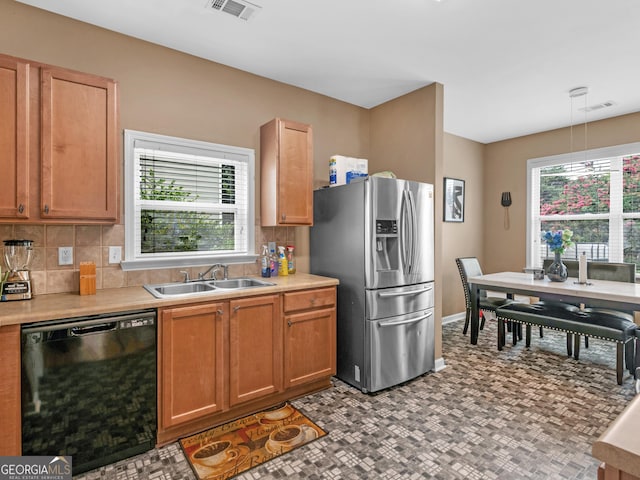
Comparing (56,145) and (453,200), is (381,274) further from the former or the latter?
(453,200)

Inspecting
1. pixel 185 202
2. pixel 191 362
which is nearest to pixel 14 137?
pixel 185 202

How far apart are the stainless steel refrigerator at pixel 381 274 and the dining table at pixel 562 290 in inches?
41.2

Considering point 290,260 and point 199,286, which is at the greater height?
point 290,260

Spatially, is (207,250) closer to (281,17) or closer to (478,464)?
(281,17)

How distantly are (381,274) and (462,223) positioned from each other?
9.96 feet

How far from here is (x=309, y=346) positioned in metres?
2.78

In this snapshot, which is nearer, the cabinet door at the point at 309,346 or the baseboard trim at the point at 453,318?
the cabinet door at the point at 309,346

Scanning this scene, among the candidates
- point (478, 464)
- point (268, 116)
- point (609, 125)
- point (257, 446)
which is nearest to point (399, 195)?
point (268, 116)

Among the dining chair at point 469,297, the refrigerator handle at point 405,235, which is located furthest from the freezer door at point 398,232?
the dining chair at point 469,297

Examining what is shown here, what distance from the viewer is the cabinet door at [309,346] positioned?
2658 millimetres

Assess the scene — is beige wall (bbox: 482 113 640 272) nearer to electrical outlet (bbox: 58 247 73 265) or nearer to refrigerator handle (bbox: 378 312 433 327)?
refrigerator handle (bbox: 378 312 433 327)

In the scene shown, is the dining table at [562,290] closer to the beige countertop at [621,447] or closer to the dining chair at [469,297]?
the dining chair at [469,297]

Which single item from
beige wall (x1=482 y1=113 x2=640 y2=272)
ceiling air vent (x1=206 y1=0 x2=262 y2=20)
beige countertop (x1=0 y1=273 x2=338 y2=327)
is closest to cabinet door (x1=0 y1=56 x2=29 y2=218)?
beige countertop (x1=0 y1=273 x2=338 y2=327)

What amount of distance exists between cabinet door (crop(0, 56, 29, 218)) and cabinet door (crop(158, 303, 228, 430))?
3.31ft
